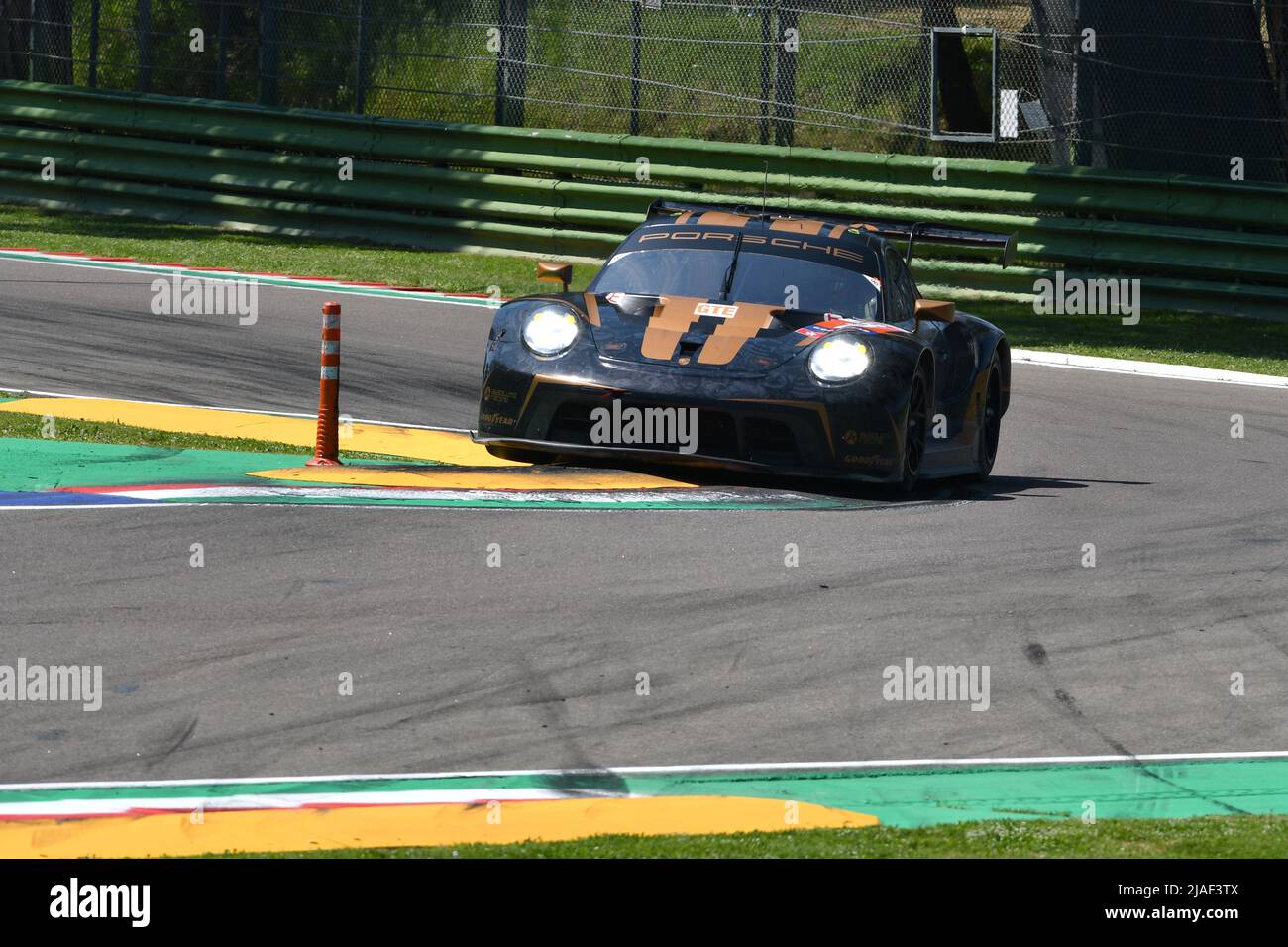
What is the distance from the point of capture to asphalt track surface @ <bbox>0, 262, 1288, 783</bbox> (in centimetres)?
608

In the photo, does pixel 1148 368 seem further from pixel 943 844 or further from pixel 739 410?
pixel 943 844

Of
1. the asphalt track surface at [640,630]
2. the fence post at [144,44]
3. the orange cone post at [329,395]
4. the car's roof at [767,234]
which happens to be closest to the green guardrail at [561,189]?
the fence post at [144,44]

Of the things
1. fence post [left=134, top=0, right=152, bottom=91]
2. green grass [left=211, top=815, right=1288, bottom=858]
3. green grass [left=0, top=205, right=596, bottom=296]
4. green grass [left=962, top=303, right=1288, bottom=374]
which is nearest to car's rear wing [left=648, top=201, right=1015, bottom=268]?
green grass [left=211, top=815, right=1288, bottom=858]

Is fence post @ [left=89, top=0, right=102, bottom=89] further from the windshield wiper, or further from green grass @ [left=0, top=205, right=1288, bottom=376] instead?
the windshield wiper

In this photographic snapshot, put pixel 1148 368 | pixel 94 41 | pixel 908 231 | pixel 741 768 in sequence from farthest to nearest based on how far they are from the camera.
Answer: pixel 94 41
pixel 1148 368
pixel 908 231
pixel 741 768

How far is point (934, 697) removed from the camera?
678 centimetres

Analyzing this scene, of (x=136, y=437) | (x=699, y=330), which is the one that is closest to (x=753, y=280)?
(x=699, y=330)

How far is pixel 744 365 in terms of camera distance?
983 centimetres

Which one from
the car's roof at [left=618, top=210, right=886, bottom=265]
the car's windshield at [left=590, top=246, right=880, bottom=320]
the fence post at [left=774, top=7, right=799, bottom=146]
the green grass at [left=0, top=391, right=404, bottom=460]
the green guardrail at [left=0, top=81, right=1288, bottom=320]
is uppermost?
the fence post at [left=774, top=7, right=799, bottom=146]

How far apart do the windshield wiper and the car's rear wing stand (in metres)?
0.39

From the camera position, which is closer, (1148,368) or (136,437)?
(136,437)

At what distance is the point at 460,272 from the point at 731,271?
8.66 meters
